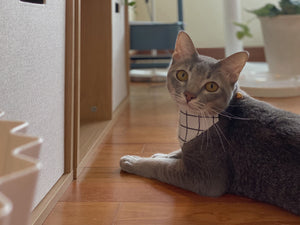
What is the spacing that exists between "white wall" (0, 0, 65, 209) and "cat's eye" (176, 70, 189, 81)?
332mm

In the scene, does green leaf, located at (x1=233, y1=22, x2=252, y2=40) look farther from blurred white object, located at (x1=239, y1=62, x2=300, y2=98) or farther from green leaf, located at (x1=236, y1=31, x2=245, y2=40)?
blurred white object, located at (x1=239, y1=62, x2=300, y2=98)

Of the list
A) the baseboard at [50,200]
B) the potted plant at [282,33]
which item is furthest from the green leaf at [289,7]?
the baseboard at [50,200]

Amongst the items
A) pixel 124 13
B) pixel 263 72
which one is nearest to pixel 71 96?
pixel 124 13

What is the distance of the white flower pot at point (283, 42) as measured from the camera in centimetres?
264

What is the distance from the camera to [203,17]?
4219 mm

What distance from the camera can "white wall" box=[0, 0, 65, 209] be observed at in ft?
2.30

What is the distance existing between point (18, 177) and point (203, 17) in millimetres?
4178

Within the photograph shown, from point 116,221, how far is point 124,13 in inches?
68.2

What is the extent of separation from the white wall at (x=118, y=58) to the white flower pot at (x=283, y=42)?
1.11m

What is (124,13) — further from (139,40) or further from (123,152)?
(123,152)

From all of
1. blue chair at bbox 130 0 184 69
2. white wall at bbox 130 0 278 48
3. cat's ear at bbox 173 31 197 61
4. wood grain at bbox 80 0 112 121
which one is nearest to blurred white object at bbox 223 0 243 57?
blue chair at bbox 130 0 184 69

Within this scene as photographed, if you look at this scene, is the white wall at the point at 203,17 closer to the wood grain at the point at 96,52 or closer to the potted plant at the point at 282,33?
the potted plant at the point at 282,33

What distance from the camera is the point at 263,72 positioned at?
2.96m

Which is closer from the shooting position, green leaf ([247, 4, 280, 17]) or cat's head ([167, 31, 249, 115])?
cat's head ([167, 31, 249, 115])
